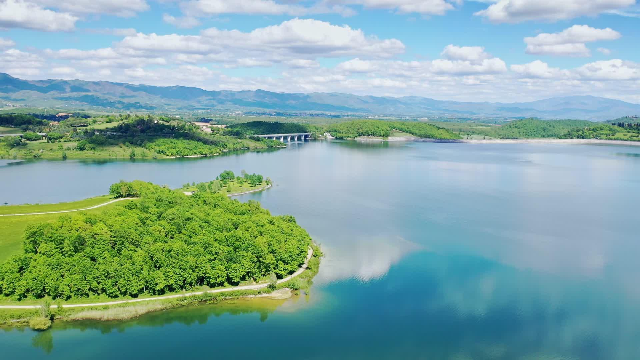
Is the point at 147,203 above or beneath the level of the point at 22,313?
above

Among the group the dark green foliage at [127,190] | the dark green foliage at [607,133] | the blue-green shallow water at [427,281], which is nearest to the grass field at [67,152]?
the blue-green shallow water at [427,281]

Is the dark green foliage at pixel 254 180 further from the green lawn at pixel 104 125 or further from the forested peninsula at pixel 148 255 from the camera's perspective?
the green lawn at pixel 104 125

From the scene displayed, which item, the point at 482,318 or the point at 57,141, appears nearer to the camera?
the point at 482,318

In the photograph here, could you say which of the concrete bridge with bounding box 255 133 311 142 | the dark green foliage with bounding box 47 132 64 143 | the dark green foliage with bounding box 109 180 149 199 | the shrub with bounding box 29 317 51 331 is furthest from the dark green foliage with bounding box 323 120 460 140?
the shrub with bounding box 29 317 51 331

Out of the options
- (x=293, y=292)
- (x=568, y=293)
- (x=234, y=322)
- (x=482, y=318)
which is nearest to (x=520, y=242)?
(x=568, y=293)

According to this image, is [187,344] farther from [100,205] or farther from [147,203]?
[100,205]

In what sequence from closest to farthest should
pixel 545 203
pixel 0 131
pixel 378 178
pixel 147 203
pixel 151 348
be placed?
1. pixel 151 348
2. pixel 147 203
3. pixel 545 203
4. pixel 378 178
5. pixel 0 131

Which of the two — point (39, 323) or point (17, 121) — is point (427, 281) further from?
point (17, 121)
